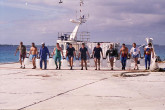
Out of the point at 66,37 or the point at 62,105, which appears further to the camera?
the point at 66,37

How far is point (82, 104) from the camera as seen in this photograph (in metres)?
7.12

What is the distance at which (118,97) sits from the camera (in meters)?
8.13

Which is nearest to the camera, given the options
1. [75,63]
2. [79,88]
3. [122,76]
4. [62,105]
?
[62,105]

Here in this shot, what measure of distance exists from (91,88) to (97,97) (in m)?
1.75

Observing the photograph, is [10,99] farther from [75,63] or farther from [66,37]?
[66,37]

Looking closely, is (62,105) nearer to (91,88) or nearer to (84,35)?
(91,88)

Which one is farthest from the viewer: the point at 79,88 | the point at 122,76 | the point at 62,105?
the point at 122,76

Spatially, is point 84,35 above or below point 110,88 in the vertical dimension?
above

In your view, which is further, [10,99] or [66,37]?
[66,37]

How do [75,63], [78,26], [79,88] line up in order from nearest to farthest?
1. [79,88]
2. [75,63]
3. [78,26]

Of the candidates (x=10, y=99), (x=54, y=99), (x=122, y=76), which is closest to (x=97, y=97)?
(x=54, y=99)

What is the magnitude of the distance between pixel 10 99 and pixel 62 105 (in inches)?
67.7

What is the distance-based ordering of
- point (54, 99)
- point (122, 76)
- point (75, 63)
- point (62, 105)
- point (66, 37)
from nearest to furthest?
point (62, 105)
point (54, 99)
point (122, 76)
point (75, 63)
point (66, 37)

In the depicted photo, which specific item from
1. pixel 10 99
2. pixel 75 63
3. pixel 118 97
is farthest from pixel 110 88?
pixel 75 63
